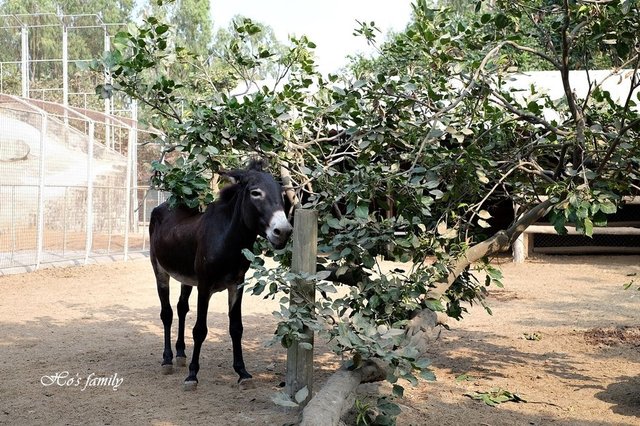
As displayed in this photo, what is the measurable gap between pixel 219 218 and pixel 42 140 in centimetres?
770

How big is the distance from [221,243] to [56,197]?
30.3 ft

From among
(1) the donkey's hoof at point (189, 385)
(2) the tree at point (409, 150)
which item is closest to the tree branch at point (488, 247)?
(2) the tree at point (409, 150)

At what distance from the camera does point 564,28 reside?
4.35 metres


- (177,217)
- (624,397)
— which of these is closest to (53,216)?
(177,217)

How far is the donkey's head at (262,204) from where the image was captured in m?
4.80

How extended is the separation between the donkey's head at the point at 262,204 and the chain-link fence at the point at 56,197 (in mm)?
6757

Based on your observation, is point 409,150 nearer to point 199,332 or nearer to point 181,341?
point 199,332

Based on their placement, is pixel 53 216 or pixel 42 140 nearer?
pixel 42 140

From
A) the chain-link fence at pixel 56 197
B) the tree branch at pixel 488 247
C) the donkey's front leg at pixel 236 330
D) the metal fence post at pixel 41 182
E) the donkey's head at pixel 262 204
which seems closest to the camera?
the donkey's head at pixel 262 204

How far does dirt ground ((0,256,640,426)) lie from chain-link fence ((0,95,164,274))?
2.04 m

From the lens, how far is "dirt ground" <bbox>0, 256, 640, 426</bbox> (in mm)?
4805

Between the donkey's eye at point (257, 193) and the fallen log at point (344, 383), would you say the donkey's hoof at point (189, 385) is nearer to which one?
the donkey's eye at point (257, 193)

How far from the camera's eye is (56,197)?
13617mm

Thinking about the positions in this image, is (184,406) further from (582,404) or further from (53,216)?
(53,216)
